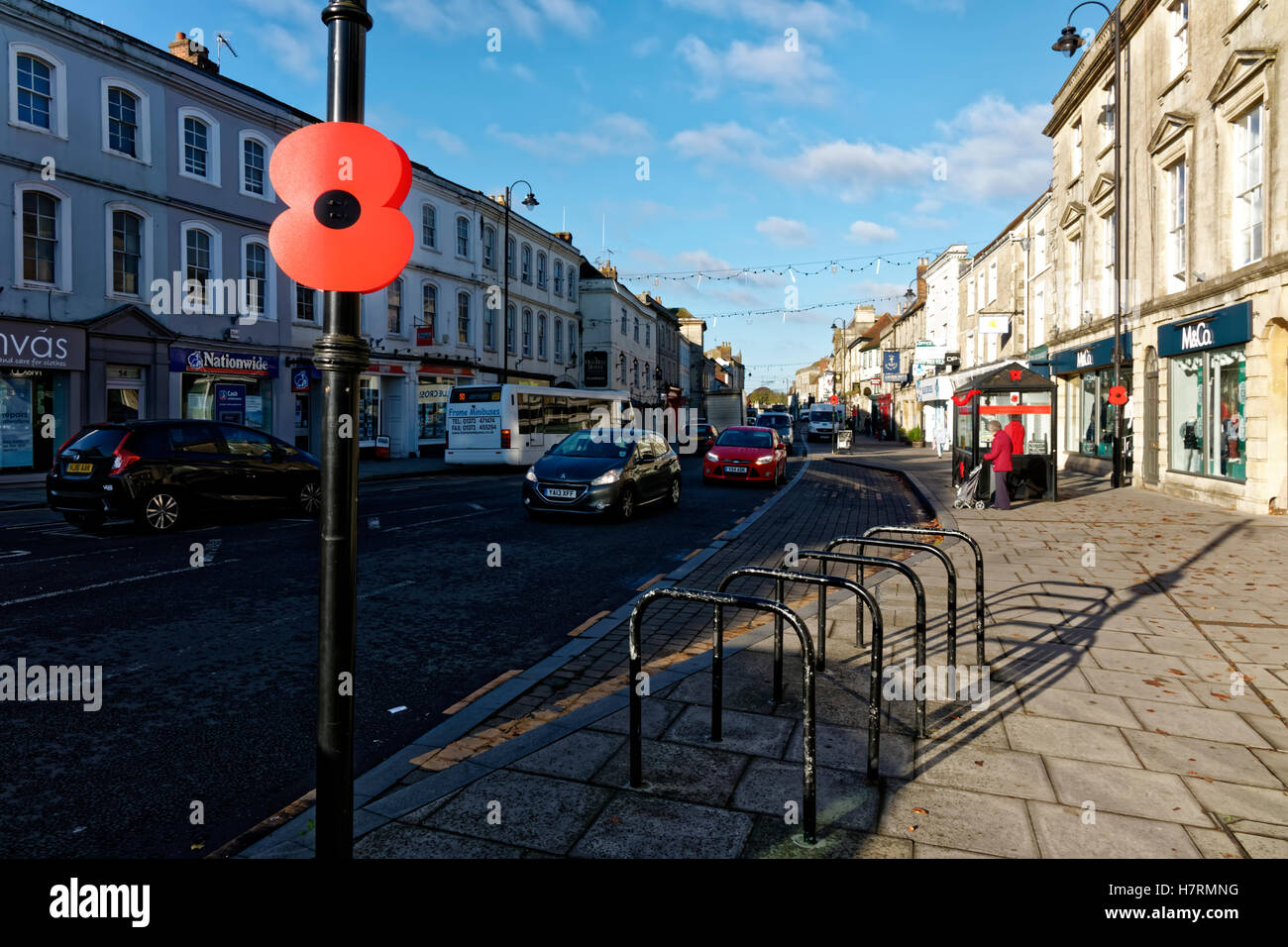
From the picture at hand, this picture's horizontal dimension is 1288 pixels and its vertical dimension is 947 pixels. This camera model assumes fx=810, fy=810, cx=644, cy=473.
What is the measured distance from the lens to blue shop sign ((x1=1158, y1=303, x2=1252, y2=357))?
45.0 ft

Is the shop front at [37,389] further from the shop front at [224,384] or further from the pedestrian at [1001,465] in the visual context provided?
the pedestrian at [1001,465]

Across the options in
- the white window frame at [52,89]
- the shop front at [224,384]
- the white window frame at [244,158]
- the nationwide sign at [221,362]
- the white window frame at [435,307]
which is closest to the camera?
the white window frame at [52,89]

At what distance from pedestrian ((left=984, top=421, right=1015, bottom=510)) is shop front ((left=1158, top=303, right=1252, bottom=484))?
147 inches

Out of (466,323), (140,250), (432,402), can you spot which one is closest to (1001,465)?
(140,250)

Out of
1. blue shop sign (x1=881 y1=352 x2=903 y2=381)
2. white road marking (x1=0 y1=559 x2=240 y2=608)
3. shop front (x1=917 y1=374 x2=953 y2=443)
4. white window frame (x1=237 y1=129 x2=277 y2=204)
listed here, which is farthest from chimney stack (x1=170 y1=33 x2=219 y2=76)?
blue shop sign (x1=881 y1=352 x2=903 y2=381)

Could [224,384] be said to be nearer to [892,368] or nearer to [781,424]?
[781,424]

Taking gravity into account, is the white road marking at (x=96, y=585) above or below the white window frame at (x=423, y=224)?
below

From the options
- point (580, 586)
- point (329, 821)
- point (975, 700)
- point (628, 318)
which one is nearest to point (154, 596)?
point (580, 586)

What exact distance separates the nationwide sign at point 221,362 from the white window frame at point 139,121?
193 inches

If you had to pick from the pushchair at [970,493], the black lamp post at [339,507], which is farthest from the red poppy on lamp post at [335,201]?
the pushchair at [970,493]

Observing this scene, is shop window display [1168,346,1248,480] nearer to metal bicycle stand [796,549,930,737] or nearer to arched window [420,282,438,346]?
metal bicycle stand [796,549,930,737]

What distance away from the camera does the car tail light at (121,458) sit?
35.4 feet

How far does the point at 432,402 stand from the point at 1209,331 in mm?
26006

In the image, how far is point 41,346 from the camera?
18.6 m
